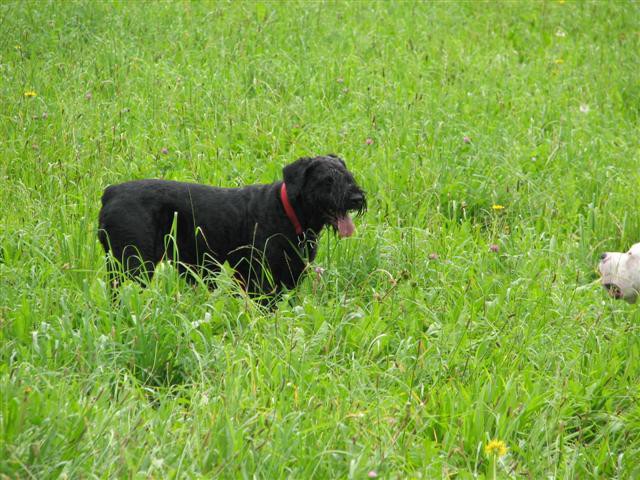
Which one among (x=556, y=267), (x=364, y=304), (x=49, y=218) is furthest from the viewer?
(x=556, y=267)

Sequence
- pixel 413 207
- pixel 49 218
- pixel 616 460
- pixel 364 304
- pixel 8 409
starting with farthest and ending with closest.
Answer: pixel 413 207
pixel 49 218
pixel 364 304
pixel 616 460
pixel 8 409

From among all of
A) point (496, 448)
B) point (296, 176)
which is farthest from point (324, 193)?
point (496, 448)

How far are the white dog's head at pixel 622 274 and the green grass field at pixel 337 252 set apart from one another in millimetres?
117

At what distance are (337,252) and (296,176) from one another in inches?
20.7

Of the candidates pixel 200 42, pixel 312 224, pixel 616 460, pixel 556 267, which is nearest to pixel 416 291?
pixel 312 224

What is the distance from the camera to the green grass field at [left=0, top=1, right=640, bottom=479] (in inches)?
122

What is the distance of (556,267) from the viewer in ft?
17.2

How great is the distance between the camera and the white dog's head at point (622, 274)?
4.95 m

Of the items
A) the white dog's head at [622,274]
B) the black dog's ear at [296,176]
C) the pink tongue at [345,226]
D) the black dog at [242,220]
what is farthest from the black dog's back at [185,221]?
the white dog's head at [622,274]

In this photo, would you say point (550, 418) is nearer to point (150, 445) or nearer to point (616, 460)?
point (616, 460)

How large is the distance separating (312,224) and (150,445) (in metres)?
2.25

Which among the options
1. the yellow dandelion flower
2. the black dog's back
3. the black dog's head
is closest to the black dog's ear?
the black dog's head

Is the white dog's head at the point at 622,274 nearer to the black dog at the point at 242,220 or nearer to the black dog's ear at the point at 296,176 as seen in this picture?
the black dog at the point at 242,220

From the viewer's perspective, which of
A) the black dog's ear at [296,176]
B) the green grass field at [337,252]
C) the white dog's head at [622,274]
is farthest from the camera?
the white dog's head at [622,274]
